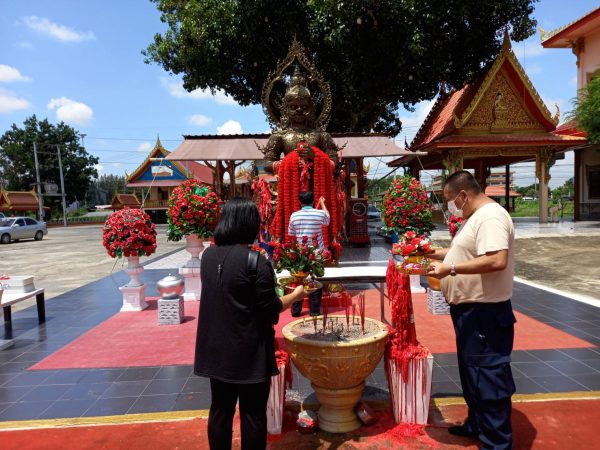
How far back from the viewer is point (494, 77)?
55.1 feet

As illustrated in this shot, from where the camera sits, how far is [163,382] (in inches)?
159

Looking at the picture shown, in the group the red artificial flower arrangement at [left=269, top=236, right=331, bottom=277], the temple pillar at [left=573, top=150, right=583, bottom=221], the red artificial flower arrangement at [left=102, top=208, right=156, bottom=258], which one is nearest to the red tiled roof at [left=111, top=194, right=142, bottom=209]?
the red artificial flower arrangement at [left=102, top=208, right=156, bottom=258]

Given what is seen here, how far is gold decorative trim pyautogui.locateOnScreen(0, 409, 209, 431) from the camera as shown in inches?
130

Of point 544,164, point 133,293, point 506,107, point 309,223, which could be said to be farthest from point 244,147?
point 544,164

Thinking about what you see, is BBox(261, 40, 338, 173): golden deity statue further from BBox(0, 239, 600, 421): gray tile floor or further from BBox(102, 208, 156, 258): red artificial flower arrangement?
BBox(0, 239, 600, 421): gray tile floor

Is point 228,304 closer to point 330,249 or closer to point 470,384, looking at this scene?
point 470,384

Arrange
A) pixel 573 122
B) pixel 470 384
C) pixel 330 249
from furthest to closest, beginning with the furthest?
pixel 573 122 → pixel 330 249 → pixel 470 384

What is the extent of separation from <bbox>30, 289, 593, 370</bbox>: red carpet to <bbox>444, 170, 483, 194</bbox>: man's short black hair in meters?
2.54

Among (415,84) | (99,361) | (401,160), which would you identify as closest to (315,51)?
(415,84)

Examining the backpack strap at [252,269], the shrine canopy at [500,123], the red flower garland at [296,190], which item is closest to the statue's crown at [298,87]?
the red flower garland at [296,190]

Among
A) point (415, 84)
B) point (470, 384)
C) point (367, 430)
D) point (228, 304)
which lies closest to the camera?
point (228, 304)

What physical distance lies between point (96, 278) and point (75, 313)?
12.0 ft

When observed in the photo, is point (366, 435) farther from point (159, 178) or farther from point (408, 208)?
point (159, 178)

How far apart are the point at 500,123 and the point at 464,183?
1692 centimetres
